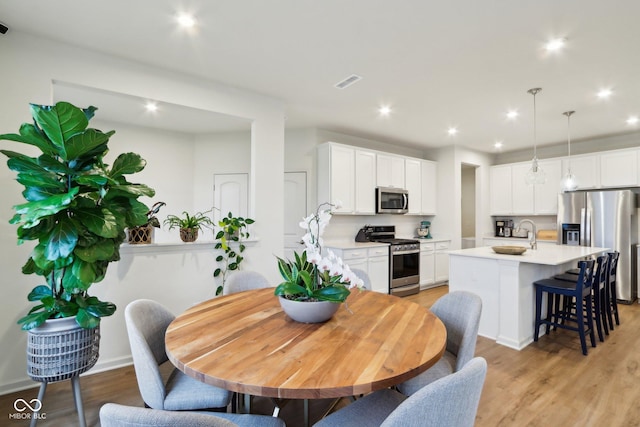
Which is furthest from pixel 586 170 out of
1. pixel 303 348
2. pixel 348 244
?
pixel 303 348

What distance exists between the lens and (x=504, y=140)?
17.7 feet

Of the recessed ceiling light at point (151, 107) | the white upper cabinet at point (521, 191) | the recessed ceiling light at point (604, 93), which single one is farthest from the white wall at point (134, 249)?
the white upper cabinet at point (521, 191)

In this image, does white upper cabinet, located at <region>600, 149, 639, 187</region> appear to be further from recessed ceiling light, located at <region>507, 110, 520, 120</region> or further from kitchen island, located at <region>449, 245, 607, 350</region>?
kitchen island, located at <region>449, 245, 607, 350</region>

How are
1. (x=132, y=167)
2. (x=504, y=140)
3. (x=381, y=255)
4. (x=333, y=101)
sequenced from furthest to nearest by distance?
(x=504, y=140) < (x=381, y=255) < (x=333, y=101) < (x=132, y=167)

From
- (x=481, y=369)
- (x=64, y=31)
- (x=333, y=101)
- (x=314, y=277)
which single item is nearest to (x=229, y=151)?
(x=333, y=101)

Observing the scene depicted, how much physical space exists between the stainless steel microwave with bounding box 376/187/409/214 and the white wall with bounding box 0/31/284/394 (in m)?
2.14

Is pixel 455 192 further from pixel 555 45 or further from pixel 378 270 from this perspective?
pixel 555 45

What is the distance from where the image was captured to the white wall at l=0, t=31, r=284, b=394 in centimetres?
222

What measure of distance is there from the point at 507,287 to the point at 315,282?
2.46 metres

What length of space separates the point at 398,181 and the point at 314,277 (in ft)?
13.7

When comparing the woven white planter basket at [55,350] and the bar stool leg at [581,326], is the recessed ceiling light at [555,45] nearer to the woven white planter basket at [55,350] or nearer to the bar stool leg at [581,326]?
the bar stool leg at [581,326]

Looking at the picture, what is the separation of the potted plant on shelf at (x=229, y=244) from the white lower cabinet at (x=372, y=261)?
1630 mm

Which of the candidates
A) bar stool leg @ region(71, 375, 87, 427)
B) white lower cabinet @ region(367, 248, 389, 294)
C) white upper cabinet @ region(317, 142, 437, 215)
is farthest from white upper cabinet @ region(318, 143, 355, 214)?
bar stool leg @ region(71, 375, 87, 427)

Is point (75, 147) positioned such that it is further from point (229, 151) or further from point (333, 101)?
point (229, 151)
